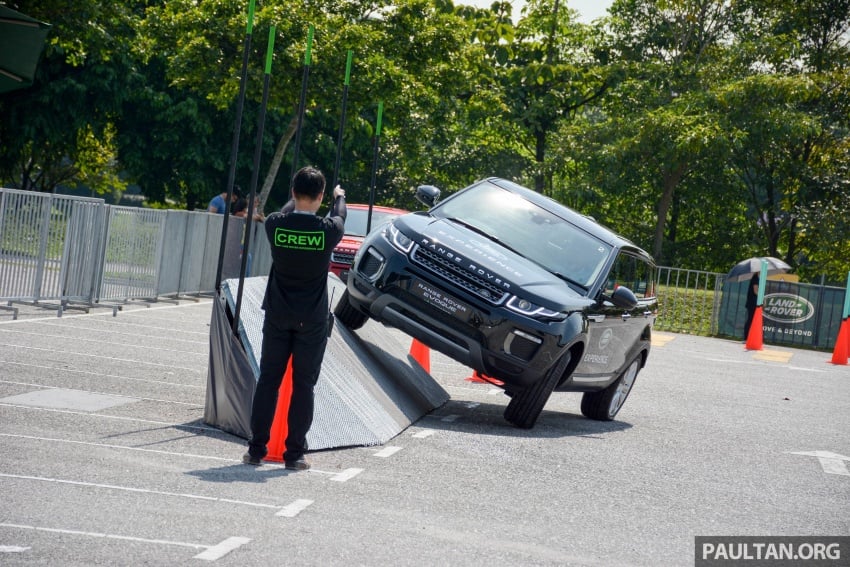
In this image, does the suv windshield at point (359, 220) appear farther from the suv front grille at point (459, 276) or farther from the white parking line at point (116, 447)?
the white parking line at point (116, 447)

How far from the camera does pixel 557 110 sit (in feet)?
140

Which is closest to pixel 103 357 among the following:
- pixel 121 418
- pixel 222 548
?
pixel 121 418

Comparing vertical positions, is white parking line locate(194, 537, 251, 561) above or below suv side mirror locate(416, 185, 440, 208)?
below

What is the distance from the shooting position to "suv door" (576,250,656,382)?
10.4 m

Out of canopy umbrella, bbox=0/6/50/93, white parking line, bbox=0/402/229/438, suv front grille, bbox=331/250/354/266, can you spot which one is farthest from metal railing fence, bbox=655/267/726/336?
white parking line, bbox=0/402/229/438

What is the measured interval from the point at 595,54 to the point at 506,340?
34.7 meters

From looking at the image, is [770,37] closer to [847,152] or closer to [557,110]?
[847,152]

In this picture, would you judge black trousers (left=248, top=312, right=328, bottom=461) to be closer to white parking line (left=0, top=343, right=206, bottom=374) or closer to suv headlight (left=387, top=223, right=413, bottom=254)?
suv headlight (left=387, top=223, right=413, bottom=254)

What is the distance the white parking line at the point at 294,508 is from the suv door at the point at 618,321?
4.33 metres

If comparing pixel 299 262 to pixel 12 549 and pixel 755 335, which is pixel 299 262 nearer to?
pixel 12 549

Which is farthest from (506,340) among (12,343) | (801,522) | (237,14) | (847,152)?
(847,152)

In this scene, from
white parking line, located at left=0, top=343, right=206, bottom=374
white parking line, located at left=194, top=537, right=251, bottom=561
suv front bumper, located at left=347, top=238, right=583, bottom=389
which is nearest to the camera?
white parking line, located at left=194, top=537, right=251, bottom=561

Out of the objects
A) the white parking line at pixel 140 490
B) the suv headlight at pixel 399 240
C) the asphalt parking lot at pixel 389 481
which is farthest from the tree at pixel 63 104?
the white parking line at pixel 140 490

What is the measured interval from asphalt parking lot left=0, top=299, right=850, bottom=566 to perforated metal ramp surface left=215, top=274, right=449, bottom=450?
0.56ft
